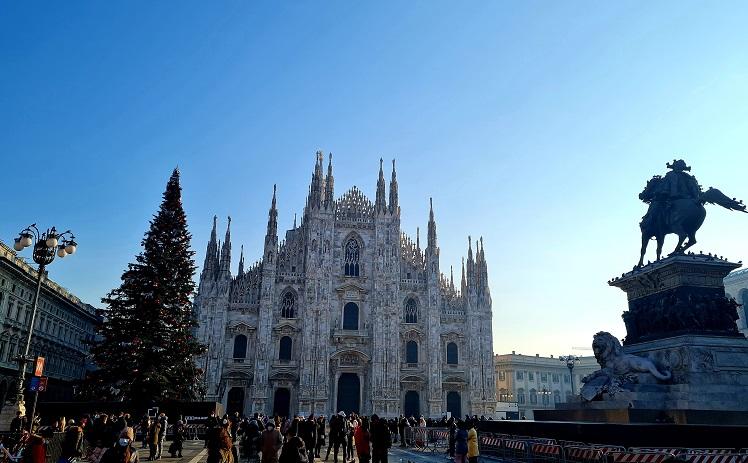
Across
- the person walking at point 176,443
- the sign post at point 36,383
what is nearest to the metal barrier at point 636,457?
the sign post at point 36,383

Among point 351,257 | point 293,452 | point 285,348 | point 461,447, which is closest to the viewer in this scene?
point 293,452

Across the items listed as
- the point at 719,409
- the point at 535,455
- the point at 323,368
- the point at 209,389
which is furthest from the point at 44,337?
the point at 719,409

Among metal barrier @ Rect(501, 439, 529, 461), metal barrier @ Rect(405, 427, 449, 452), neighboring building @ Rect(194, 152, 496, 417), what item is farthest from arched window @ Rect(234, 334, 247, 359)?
metal barrier @ Rect(501, 439, 529, 461)

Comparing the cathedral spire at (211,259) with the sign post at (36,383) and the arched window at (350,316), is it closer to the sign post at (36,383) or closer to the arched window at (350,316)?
the arched window at (350,316)

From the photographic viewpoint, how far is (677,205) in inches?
643

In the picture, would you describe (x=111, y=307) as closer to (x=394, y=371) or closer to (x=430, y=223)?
(x=394, y=371)

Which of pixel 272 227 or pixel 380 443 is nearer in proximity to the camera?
pixel 380 443

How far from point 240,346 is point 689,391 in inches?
1469

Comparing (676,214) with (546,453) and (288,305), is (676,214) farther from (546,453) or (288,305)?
(288,305)

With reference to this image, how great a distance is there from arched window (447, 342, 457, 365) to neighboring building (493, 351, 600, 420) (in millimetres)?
28174

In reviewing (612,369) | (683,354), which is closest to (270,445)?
(612,369)

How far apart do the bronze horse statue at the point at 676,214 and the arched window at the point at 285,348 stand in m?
33.9

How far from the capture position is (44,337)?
4284 cm

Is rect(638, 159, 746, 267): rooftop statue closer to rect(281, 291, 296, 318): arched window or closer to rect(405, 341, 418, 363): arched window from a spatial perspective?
rect(405, 341, 418, 363): arched window
